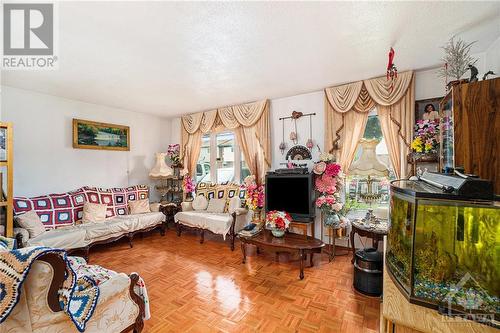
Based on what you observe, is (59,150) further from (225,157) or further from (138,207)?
(225,157)

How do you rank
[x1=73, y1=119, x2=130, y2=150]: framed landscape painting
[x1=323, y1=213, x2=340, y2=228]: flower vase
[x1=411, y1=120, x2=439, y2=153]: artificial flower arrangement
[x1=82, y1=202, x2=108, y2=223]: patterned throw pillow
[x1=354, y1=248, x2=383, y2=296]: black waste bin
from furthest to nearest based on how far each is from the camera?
[x1=73, y1=119, x2=130, y2=150]: framed landscape painting
[x1=82, y1=202, x2=108, y2=223]: patterned throw pillow
[x1=323, y1=213, x2=340, y2=228]: flower vase
[x1=411, y1=120, x2=439, y2=153]: artificial flower arrangement
[x1=354, y1=248, x2=383, y2=296]: black waste bin

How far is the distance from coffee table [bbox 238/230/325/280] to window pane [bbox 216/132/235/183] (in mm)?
1922

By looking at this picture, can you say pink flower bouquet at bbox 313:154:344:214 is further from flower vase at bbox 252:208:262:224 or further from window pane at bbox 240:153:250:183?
window pane at bbox 240:153:250:183

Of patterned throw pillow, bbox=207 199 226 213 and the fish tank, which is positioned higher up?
the fish tank

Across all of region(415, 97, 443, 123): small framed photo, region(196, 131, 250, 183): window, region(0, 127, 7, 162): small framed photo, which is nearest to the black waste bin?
region(415, 97, 443, 123): small framed photo

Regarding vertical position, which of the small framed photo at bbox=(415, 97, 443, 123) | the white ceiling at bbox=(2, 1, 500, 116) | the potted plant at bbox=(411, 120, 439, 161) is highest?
the white ceiling at bbox=(2, 1, 500, 116)

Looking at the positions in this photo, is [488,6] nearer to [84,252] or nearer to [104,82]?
[104,82]

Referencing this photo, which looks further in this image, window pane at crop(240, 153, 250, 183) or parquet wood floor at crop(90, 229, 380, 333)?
window pane at crop(240, 153, 250, 183)

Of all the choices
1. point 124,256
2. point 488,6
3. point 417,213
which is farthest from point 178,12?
point 124,256

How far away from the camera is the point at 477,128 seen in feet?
4.85

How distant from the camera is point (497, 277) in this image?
902 millimetres

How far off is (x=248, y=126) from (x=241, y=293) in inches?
114

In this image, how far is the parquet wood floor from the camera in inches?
73.1

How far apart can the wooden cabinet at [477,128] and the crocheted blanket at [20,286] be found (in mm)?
2565
